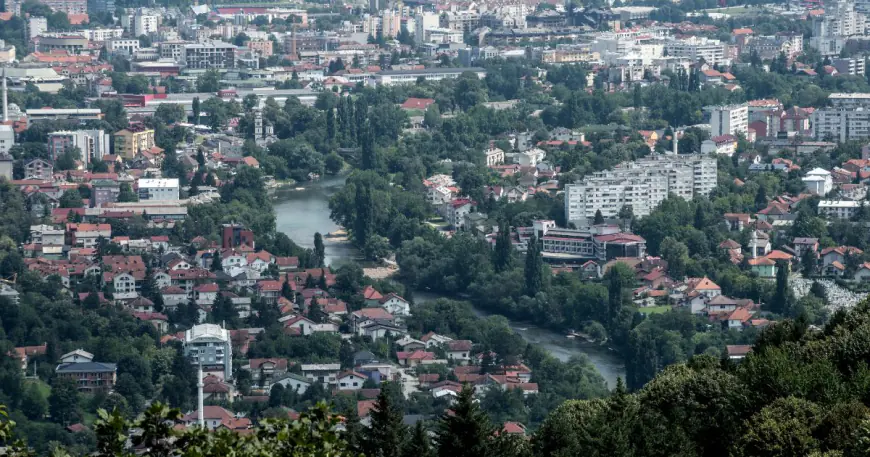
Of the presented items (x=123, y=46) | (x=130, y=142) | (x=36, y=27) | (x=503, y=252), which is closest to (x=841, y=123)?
(x=130, y=142)

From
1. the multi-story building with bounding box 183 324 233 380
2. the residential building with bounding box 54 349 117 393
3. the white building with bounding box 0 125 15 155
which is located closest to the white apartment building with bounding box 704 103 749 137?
the white building with bounding box 0 125 15 155

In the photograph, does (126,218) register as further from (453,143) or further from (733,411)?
(733,411)

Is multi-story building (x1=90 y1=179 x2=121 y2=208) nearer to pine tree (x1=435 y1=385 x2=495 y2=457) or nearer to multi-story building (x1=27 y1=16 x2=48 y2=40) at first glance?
pine tree (x1=435 y1=385 x2=495 y2=457)

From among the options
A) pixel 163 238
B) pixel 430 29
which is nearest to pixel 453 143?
pixel 163 238

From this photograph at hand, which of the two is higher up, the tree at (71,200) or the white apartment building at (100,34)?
the white apartment building at (100,34)

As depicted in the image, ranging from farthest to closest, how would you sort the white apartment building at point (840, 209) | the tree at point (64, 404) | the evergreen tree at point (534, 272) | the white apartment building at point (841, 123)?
the white apartment building at point (841, 123) → the white apartment building at point (840, 209) → the evergreen tree at point (534, 272) → the tree at point (64, 404)

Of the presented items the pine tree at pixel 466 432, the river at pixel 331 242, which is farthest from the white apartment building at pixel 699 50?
the pine tree at pixel 466 432

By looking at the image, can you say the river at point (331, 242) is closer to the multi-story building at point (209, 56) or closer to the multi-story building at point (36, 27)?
the multi-story building at point (209, 56)
